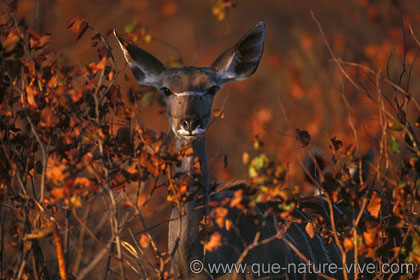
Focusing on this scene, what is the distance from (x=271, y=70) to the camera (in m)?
14.2

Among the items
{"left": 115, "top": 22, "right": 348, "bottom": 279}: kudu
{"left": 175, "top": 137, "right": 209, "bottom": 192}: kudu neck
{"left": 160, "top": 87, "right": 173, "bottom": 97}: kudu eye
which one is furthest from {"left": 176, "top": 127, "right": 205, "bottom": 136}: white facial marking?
{"left": 160, "top": 87, "right": 173, "bottom": 97}: kudu eye

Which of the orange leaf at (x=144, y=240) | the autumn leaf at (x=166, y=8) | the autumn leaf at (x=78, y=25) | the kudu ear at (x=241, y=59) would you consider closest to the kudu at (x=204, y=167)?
the kudu ear at (x=241, y=59)

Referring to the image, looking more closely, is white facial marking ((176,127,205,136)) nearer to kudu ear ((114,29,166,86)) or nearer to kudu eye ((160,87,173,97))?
kudu eye ((160,87,173,97))

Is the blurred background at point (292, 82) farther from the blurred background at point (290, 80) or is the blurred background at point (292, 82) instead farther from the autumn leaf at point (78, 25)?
the autumn leaf at point (78, 25)

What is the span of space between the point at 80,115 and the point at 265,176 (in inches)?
45.2

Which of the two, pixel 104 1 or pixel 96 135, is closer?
pixel 96 135

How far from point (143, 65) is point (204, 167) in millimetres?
957

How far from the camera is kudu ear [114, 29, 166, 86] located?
4645 mm

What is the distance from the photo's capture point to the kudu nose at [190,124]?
398 cm

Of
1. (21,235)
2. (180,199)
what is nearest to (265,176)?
(180,199)

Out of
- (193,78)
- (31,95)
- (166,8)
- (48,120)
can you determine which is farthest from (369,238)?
(166,8)

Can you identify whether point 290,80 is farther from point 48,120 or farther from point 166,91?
point 48,120

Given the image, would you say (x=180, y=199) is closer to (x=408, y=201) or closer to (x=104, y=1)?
(x=408, y=201)

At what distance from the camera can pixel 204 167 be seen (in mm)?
4234
